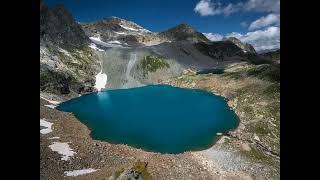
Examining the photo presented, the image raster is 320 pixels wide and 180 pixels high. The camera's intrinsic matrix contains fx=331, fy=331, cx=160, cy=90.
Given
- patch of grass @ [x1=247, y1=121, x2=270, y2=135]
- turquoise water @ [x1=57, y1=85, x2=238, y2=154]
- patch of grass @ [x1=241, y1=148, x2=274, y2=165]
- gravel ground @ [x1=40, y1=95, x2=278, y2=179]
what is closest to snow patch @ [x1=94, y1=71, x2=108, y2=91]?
turquoise water @ [x1=57, y1=85, x2=238, y2=154]

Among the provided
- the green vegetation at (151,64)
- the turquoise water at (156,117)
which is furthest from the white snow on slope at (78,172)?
the green vegetation at (151,64)

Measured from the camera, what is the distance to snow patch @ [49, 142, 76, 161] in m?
44.8

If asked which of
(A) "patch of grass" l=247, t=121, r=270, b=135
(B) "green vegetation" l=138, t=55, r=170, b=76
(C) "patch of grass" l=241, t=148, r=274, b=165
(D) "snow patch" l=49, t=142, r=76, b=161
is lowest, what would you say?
(C) "patch of grass" l=241, t=148, r=274, b=165

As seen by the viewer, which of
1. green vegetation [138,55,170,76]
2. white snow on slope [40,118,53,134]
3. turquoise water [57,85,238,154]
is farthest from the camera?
green vegetation [138,55,170,76]

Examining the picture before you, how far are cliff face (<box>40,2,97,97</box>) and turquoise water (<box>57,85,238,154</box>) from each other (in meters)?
6.59

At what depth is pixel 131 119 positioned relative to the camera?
3007 inches

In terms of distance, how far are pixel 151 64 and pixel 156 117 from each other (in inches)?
3075

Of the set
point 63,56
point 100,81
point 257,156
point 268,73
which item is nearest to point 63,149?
point 257,156

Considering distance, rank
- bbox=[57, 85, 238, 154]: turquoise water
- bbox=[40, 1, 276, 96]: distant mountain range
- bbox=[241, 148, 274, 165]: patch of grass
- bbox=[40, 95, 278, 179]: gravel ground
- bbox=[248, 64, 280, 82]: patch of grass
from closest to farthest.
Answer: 1. bbox=[40, 95, 278, 179]: gravel ground
2. bbox=[241, 148, 274, 165]: patch of grass
3. bbox=[57, 85, 238, 154]: turquoise water
4. bbox=[248, 64, 280, 82]: patch of grass
5. bbox=[40, 1, 276, 96]: distant mountain range

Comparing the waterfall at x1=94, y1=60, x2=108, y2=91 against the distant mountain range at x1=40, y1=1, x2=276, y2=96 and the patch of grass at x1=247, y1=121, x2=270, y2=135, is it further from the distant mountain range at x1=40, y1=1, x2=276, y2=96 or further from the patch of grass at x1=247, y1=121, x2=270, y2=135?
the patch of grass at x1=247, y1=121, x2=270, y2=135

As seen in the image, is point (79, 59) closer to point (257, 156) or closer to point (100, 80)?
point (100, 80)

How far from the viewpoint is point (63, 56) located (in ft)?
432
